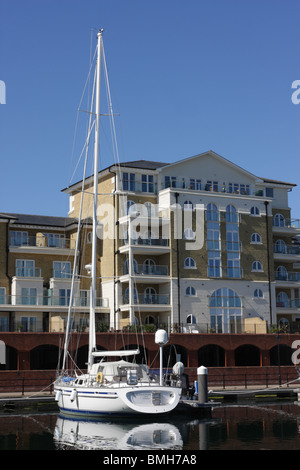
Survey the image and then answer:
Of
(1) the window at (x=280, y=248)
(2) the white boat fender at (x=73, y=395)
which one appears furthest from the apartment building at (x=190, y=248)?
(2) the white boat fender at (x=73, y=395)

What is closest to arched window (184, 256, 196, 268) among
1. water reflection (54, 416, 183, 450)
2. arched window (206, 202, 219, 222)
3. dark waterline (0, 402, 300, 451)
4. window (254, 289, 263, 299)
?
arched window (206, 202, 219, 222)

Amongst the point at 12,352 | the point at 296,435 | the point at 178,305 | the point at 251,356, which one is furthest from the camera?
the point at 251,356

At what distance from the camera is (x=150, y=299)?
5528 cm

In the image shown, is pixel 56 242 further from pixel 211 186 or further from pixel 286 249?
pixel 286 249

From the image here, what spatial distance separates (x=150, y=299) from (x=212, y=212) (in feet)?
30.2

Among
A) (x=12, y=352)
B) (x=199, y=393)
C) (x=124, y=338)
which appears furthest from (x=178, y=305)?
(x=199, y=393)

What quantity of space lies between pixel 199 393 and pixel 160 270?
68.3 ft

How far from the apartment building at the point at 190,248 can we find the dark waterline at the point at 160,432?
19315 millimetres

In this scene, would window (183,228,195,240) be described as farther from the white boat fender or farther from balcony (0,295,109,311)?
the white boat fender

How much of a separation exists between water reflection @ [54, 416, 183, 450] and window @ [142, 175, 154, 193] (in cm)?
2745

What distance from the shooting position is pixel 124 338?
Answer: 4962 centimetres

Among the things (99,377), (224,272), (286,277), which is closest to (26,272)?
(224,272)

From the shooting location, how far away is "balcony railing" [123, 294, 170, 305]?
5491 centimetres
